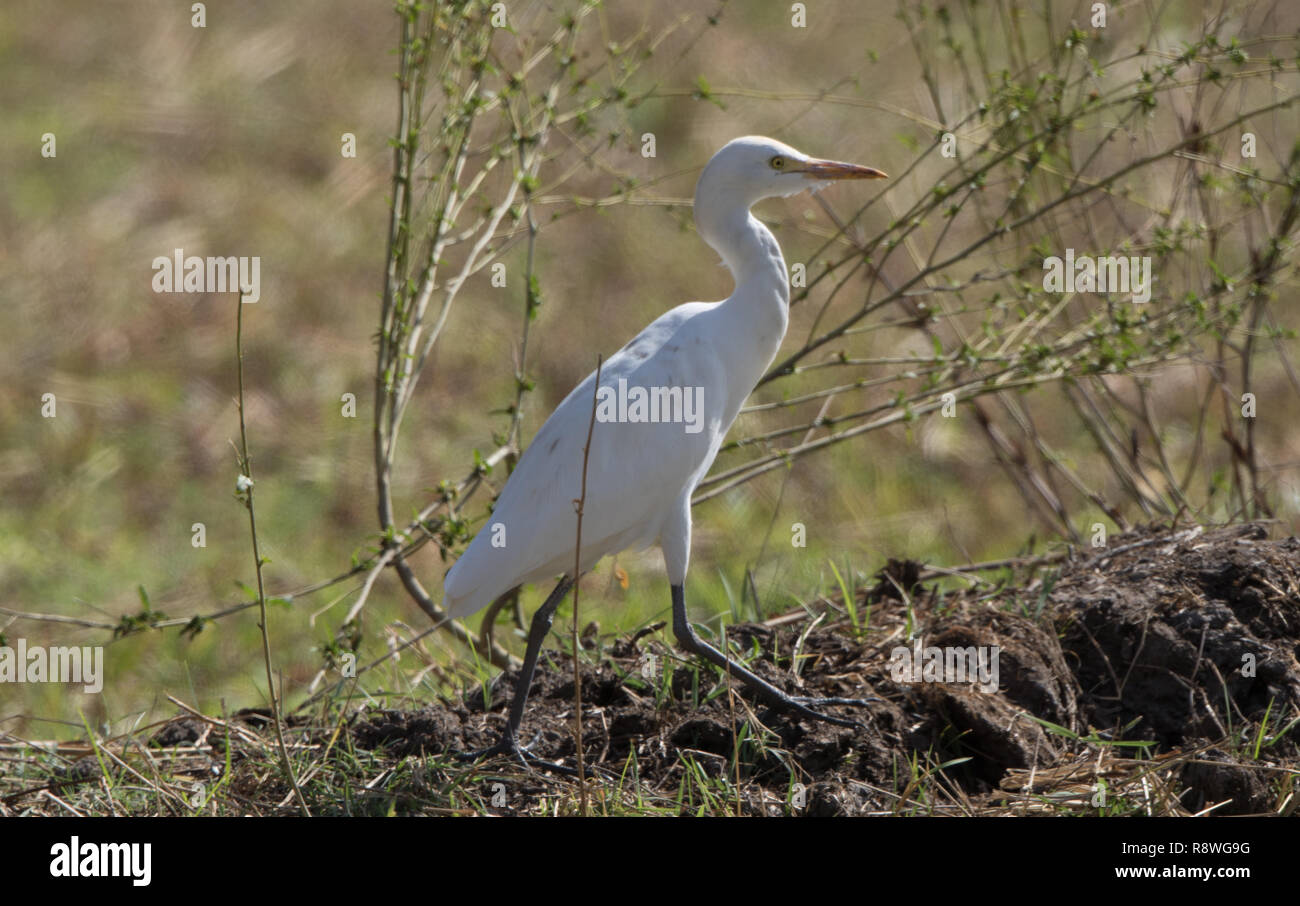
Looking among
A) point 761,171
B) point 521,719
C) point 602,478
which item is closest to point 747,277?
point 761,171

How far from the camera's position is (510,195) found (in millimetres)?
4965

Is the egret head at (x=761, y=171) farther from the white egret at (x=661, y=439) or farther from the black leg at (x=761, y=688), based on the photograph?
the black leg at (x=761, y=688)

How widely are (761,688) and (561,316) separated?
6.62 m

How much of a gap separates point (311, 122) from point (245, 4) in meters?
2.17

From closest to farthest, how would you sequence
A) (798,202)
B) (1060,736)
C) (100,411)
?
1. (1060,736)
2. (100,411)
3. (798,202)

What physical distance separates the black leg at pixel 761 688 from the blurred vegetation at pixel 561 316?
679mm

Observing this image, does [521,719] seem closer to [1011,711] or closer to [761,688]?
[761,688]

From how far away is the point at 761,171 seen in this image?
4.12 meters

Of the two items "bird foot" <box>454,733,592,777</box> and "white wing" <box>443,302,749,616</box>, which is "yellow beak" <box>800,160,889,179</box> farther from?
"bird foot" <box>454,733,592,777</box>

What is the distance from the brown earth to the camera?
11.8 feet
